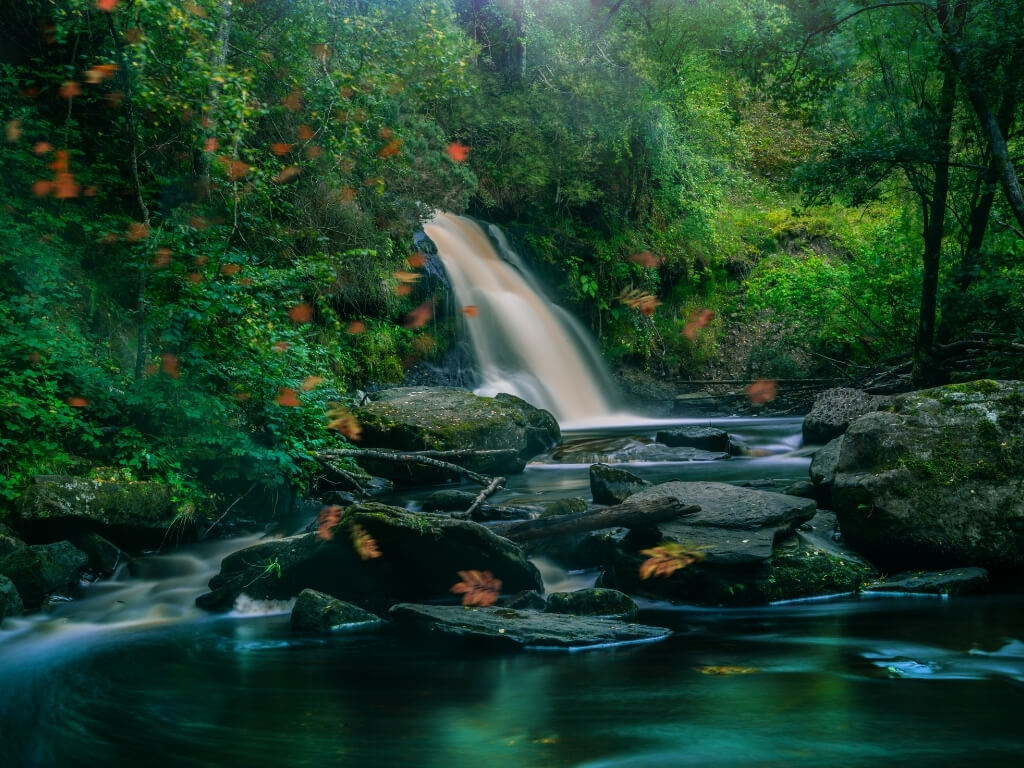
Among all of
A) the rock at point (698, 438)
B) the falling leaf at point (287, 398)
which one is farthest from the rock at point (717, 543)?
the rock at point (698, 438)

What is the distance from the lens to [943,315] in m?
11.1

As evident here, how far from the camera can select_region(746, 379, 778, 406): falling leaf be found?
19062mm

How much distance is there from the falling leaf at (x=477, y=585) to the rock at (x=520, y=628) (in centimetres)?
53

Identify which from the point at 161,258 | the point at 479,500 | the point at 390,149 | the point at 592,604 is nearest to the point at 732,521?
the point at 592,604

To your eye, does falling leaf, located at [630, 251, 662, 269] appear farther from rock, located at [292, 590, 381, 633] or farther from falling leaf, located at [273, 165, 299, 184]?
rock, located at [292, 590, 381, 633]

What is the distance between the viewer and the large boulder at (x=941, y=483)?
6.16 metres

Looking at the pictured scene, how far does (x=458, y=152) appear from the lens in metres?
18.5

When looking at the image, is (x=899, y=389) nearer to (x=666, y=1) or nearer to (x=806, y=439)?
(x=806, y=439)

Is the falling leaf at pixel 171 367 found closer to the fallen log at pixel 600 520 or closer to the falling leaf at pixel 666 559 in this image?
the fallen log at pixel 600 520

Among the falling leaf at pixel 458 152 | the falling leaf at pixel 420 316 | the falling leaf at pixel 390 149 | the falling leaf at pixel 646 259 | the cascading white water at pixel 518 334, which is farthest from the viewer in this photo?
the falling leaf at pixel 646 259

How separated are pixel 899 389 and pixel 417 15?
31.7 feet

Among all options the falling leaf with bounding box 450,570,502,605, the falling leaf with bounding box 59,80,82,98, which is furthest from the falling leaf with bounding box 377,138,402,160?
the falling leaf with bounding box 450,570,502,605

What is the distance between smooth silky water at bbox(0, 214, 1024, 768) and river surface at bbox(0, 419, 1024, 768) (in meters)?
0.01

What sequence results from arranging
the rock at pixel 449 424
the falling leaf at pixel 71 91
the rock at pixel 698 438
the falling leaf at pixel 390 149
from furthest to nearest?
the falling leaf at pixel 390 149, the rock at pixel 698 438, the rock at pixel 449 424, the falling leaf at pixel 71 91
